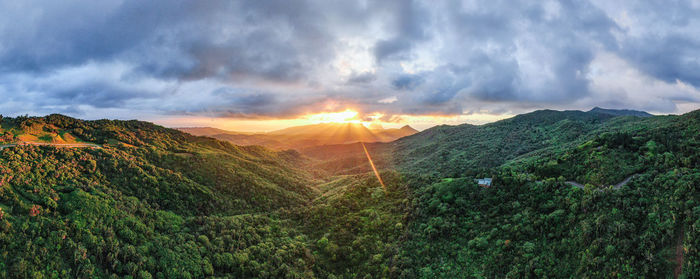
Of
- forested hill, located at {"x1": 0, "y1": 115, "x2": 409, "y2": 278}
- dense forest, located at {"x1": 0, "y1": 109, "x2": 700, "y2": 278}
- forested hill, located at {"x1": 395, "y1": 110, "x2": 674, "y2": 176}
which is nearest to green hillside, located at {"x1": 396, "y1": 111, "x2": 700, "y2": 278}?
dense forest, located at {"x1": 0, "y1": 109, "x2": 700, "y2": 278}

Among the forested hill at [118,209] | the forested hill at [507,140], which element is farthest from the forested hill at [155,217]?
the forested hill at [507,140]

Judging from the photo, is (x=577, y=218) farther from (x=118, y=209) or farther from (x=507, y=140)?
(x=507, y=140)

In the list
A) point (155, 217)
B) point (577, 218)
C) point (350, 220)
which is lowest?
point (350, 220)

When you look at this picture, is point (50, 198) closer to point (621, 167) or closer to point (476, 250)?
point (476, 250)

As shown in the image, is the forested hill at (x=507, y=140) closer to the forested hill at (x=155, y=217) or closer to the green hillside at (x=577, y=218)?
the green hillside at (x=577, y=218)

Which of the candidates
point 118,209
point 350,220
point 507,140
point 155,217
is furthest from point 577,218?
point 507,140

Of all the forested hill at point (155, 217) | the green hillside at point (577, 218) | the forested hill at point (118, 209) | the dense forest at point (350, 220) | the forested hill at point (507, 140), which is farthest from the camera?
the forested hill at point (507, 140)

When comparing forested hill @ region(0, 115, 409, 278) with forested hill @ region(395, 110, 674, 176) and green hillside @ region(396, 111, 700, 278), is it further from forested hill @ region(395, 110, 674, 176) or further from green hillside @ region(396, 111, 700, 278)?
forested hill @ region(395, 110, 674, 176)

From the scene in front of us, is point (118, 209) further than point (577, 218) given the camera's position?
Yes
